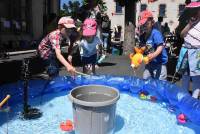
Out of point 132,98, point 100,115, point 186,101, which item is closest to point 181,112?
point 186,101

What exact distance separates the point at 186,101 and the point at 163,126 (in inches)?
19.5

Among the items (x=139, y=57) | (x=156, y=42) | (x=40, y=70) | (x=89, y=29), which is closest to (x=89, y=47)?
(x=89, y=29)

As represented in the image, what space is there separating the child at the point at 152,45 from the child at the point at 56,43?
3.78ft

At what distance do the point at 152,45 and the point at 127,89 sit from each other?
106 centimetres

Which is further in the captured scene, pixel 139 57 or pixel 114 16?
pixel 114 16

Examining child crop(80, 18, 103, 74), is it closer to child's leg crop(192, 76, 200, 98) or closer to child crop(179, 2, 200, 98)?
child crop(179, 2, 200, 98)

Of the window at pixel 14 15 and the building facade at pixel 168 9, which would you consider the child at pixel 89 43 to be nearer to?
the window at pixel 14 15

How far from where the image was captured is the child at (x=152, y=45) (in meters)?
4.96

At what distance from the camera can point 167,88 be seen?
507 cm

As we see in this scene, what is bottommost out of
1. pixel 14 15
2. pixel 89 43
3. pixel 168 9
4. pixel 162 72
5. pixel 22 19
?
pixel 162 72

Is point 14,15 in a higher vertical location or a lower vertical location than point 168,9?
lower

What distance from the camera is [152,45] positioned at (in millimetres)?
5184

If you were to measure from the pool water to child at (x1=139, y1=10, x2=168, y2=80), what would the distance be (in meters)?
0.59

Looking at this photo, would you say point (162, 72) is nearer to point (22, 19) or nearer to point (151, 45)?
point (151, 45)
